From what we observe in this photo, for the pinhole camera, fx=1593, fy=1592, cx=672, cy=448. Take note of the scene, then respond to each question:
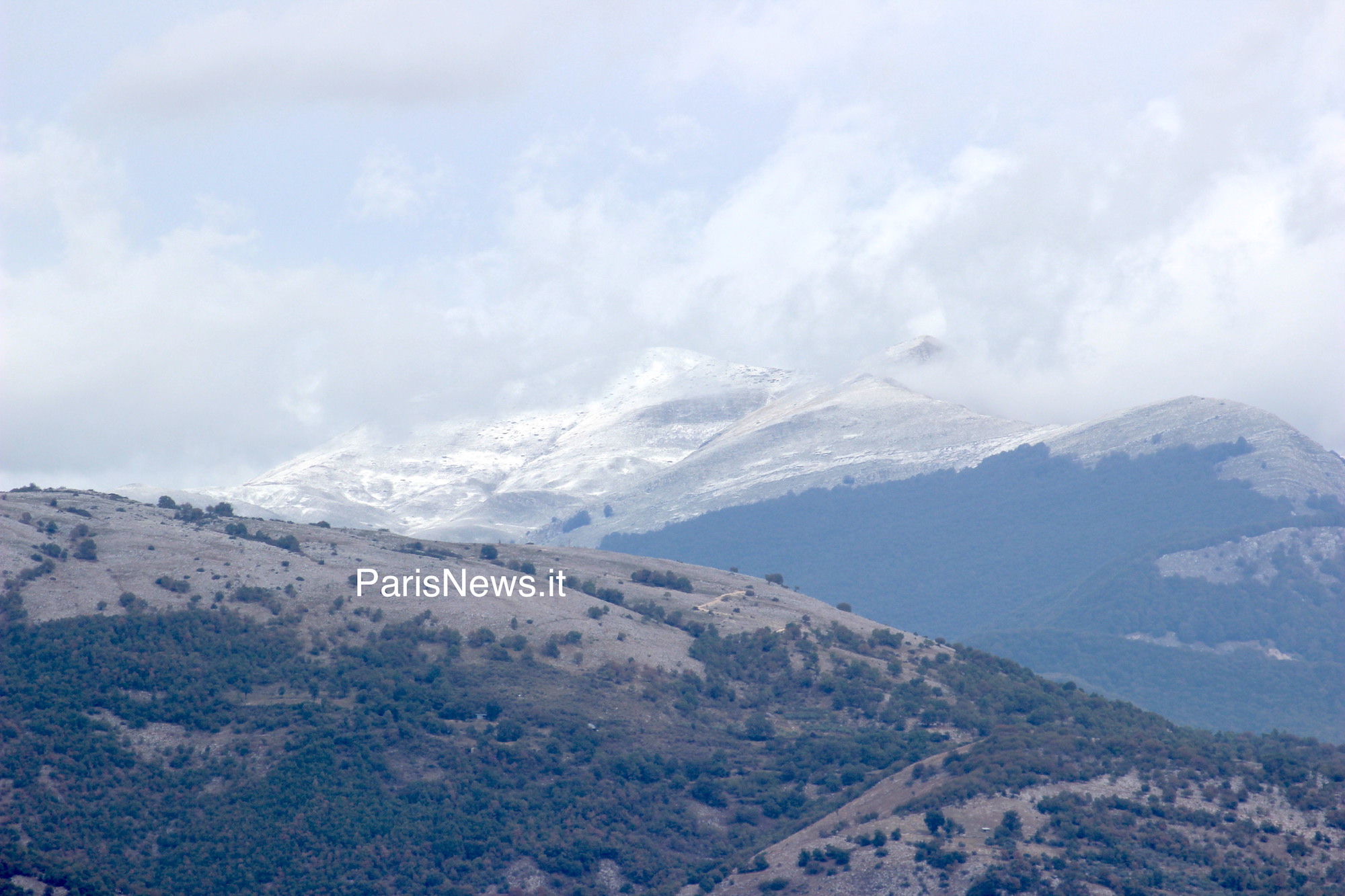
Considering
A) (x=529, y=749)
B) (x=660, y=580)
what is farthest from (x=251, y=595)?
(x=660, y=580)

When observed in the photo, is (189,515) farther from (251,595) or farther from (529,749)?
(529,749)

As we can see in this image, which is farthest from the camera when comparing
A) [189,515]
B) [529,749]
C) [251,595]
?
[189,515]

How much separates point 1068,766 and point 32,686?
201 ft

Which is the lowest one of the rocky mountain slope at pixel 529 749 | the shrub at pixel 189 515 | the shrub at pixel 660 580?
the rocky mountain slope at pixel 529 749

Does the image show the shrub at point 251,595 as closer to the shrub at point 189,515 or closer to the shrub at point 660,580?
the shrub at point 189,515

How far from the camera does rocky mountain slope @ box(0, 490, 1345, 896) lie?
82438mm

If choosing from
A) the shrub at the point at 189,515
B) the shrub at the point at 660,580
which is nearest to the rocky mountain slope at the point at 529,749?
the shrub at the point at 189,515

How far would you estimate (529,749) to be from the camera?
101062mm

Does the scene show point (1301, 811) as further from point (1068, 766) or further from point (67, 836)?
point (67, 836)

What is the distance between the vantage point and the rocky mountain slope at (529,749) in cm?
8244

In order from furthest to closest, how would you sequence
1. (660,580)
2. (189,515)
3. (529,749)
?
1. (660,580)
2. (189,515)
3. (529,749)

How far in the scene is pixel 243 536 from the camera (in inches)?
5074

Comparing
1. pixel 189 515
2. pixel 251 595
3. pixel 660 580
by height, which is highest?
pixel 189 515

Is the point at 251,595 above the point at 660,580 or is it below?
above
